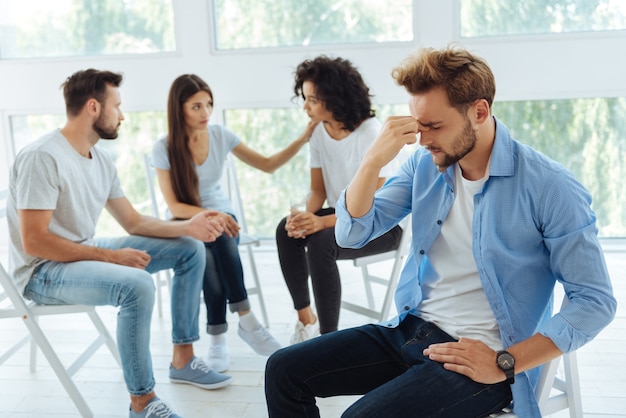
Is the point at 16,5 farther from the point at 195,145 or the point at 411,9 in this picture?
the point at 411,9

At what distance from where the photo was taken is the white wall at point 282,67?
3.88 m

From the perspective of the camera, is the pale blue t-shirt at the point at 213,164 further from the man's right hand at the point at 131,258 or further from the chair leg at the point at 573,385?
the chair leg at the point at 573,385

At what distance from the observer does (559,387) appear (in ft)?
6.18

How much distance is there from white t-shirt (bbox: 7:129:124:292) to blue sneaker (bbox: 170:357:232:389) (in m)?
0.61

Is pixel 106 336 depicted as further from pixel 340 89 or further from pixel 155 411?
pixel 340 89

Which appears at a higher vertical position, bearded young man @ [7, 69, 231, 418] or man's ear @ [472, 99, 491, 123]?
man's ear @ [472, 99, 491, 123]

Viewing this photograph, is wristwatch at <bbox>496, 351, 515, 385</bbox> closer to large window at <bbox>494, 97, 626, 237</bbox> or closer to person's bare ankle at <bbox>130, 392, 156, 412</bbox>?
person's bare ankle at <bbox>130, 392, 156, 412</bbox>

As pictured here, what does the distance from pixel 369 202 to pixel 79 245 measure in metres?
1.19

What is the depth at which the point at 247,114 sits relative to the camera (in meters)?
4.31

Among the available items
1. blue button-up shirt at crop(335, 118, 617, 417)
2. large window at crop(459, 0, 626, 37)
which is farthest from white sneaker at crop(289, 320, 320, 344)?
large window at crop(459, 0, 626, 37)

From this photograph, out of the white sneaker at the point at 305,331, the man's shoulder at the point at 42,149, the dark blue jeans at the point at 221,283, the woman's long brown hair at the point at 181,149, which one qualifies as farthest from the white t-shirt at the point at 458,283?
the woman's long brown hair at the point at 181,149

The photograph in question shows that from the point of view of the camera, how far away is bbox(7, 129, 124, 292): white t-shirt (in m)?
2.48

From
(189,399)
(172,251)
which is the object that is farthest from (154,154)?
(189,399)

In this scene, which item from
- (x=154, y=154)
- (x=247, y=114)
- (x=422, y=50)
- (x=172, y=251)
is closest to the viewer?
(x=422, y=50)
